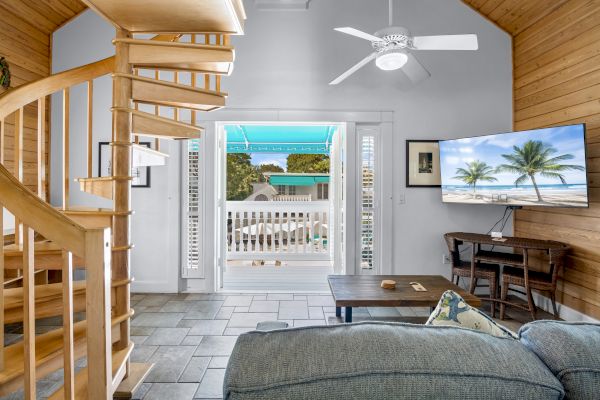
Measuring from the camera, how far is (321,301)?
3576 mm

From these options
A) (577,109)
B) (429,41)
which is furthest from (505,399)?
(577,109)

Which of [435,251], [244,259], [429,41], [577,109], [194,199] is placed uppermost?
[429,41]

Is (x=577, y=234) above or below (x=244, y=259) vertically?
above

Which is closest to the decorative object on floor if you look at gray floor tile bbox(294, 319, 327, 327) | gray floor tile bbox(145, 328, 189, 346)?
gray floor tile bbox(145, 328, 189, 346)

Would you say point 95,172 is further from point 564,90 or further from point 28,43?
point 564,90

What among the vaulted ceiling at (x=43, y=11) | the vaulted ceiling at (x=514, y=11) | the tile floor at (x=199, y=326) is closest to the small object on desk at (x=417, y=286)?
the tile floor at (x=199, y=326)

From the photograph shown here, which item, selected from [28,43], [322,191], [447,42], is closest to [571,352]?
[447,42]

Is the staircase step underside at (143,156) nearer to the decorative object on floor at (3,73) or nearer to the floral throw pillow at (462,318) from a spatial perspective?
the decorative object on floor at (3,73)

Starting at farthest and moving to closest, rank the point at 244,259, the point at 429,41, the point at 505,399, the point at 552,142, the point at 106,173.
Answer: the point at 244,259 → the point at 106,173 → the point at 552,142 → the point at 429,41 → the point at 505,399

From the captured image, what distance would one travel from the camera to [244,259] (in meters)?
5.39

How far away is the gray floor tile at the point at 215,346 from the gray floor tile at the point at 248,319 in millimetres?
245

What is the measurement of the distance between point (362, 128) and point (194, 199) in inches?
87.6

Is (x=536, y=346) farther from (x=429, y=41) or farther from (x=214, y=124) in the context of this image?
(x=214, y=124)

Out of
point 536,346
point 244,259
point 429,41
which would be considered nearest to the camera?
point 536,346
